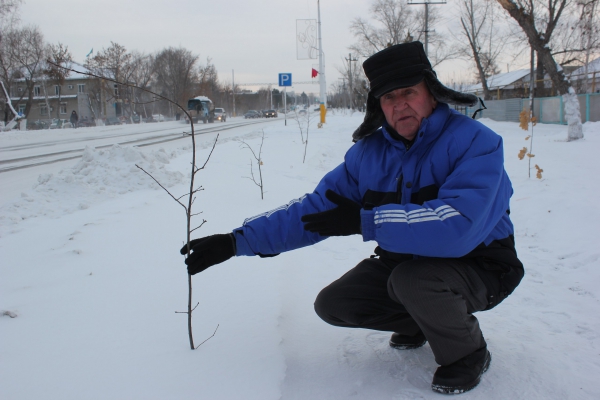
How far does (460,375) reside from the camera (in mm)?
1757

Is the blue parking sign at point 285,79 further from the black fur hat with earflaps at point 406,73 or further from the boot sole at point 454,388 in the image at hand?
the boot sole at point 454,388

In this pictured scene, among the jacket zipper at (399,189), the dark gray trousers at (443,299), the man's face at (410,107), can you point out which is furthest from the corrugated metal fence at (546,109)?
the dark gray trousers at (443,299)

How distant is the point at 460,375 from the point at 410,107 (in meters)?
1.10

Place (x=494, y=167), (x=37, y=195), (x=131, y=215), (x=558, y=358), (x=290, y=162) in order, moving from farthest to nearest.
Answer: (x=290, y=162) → (x=37, y=195) → (x=131, y=215) → (x=558, y=358) → (x=494, y=167)

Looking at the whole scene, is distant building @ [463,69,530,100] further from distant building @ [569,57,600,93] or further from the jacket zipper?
the jacket zipper

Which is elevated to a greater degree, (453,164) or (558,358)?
(453,164)

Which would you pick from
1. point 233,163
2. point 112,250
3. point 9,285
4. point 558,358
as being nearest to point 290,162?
point 233,163

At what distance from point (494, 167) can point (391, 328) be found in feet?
2.86

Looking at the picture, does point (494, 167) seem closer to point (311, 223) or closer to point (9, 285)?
point (311, 223)

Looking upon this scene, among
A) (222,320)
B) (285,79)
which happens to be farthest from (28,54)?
(222,320)

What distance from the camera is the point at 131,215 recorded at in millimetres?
4203

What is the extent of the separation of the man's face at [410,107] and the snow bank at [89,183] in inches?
149

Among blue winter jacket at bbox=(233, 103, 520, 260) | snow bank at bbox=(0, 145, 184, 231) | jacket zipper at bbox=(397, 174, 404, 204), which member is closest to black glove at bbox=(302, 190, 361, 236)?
blue winter jacket at bbox=(233, 103, 520, 260)

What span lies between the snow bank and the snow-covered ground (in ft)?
0.22
